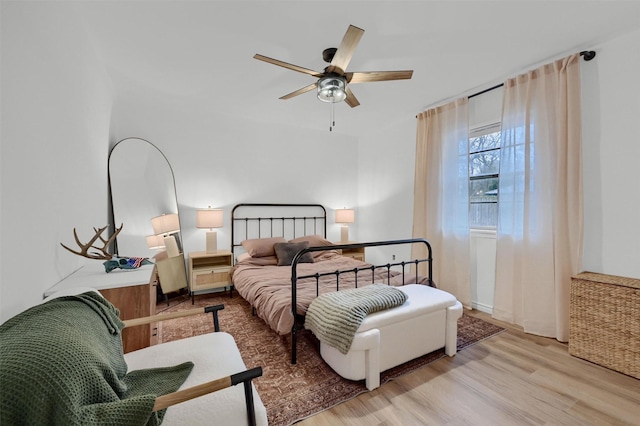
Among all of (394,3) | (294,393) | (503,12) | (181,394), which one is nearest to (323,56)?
(394,3)

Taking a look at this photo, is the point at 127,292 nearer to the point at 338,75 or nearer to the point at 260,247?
the point at 260,247

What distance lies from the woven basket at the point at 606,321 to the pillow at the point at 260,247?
3.17 metres

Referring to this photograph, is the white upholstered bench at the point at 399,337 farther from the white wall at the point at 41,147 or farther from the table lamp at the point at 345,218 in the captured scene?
the table lamp at the point at 345,218

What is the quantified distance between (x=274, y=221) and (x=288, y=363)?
2503mm

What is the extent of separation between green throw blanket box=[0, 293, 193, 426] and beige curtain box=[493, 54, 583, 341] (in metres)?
3.04

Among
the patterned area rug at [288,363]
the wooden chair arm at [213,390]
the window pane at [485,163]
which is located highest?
the window pane at [485,163]

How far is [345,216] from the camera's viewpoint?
15.1 feet

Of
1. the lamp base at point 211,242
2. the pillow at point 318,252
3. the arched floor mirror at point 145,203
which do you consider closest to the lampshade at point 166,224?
the arched floor mirror at point 145,203

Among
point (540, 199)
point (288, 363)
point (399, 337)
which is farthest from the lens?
point (540, 199)

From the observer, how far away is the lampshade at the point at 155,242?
121 inches

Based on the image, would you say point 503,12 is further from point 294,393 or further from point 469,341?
point 294,393

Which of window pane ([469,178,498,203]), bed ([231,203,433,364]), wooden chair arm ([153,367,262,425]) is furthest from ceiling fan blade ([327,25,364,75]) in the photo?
window pane ([469,178,498,203])

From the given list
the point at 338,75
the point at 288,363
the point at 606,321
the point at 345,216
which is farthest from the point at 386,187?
the point at 288,363

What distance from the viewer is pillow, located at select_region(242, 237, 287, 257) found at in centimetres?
353
